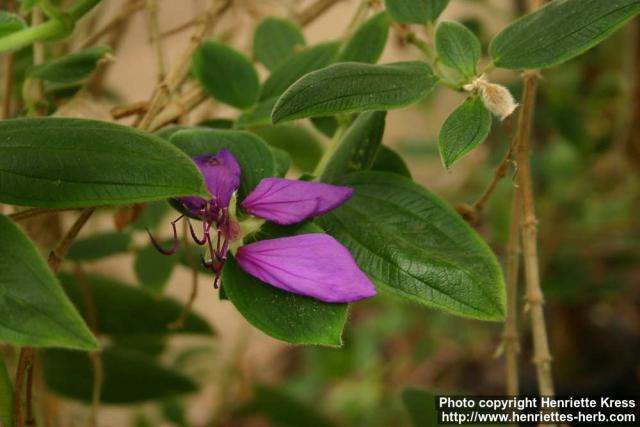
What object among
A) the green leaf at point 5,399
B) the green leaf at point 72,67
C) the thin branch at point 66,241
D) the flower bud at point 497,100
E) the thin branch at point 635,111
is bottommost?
the green leaf at point 5,399

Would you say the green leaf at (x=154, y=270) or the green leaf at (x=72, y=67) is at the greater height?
the green leaf at (x=72, y=67)

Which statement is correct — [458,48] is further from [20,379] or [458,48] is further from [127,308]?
[127,308]

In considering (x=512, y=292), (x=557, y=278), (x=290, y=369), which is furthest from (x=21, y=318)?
(x=290, y=369)

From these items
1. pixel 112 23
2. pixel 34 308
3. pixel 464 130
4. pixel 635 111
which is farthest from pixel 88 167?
pixel 635 111

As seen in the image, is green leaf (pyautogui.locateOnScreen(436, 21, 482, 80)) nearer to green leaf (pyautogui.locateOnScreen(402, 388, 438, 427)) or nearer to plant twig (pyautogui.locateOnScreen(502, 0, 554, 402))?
plant twig (pyautogui.locateOnScreen(502, 0, 554, 402))

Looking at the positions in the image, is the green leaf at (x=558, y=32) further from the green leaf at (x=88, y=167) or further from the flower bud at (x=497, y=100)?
the green leaf at (x=88, y=167)

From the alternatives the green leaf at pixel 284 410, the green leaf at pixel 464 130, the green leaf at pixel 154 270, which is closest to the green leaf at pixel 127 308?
the green leaf at pixel 154 270

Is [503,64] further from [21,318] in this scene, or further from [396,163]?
[21,318]
